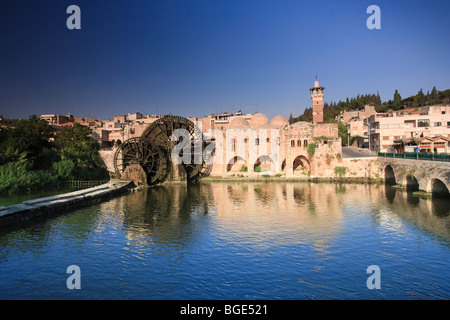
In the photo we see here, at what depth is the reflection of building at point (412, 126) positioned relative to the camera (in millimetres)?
38625

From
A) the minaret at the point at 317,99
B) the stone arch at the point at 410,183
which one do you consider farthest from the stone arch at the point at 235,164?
the stone arch at the point at 410,183

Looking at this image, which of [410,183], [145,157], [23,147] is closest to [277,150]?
[410,183]

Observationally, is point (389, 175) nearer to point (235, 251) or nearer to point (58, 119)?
point (235, 251)

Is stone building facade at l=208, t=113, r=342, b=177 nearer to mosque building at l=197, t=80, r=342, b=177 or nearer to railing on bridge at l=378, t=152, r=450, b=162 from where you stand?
mosque building at l=197, t=80, r=342, b=177

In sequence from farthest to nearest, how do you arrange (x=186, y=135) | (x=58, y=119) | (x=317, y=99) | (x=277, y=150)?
(x=58, y=119) < (x=317, y=99) < (x=277, y=150) < (x=186, y=135)

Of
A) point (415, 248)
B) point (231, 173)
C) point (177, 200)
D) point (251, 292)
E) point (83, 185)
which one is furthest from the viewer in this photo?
point (231, 173)

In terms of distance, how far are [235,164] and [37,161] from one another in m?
18.6

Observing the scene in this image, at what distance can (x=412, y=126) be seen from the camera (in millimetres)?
39156

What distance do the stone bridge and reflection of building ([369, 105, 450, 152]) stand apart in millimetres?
11982

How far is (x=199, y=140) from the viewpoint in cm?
3350

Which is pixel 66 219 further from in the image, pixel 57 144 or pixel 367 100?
pixel 367 100

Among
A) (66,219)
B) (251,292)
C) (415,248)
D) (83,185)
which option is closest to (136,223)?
(66,219)

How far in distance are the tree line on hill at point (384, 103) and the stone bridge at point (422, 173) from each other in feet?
115
